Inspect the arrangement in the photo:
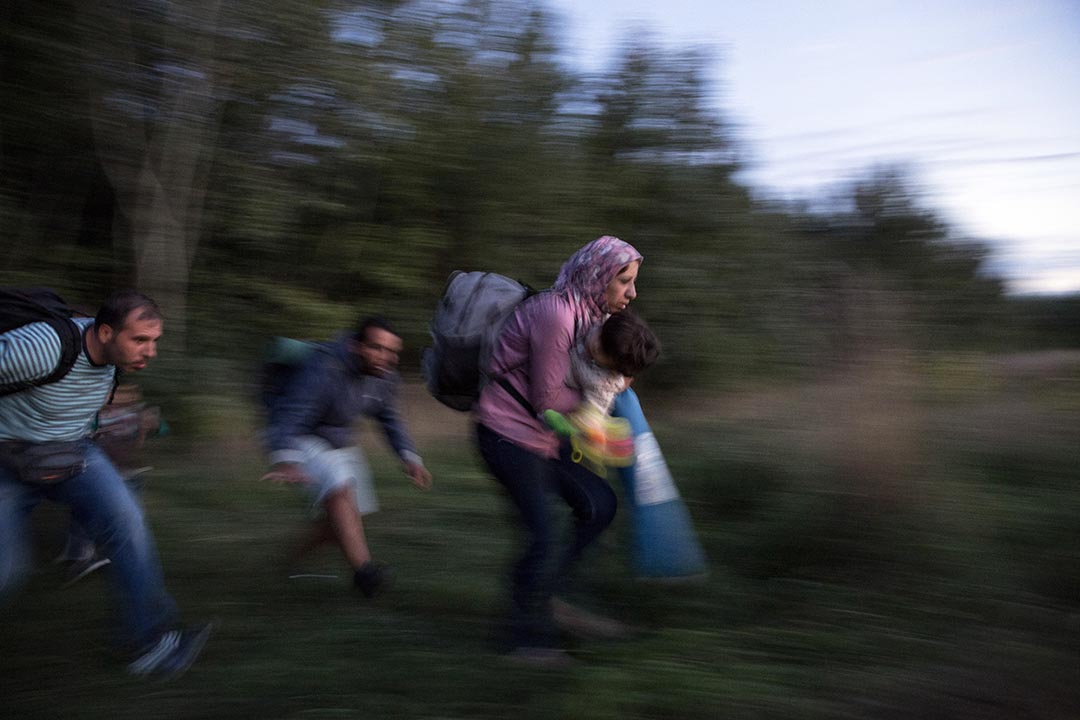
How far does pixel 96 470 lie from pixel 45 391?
0.35 m

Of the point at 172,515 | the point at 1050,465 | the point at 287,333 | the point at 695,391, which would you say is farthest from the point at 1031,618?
the point at 287,333

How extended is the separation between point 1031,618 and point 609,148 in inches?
342

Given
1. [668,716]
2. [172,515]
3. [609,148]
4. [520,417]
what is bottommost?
[172,515]

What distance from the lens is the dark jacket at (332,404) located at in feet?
13.7

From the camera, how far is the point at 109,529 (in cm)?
360

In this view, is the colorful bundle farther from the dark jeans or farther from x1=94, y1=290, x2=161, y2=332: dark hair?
x1=94, y1=290, x2=161, y2=332: dark hair

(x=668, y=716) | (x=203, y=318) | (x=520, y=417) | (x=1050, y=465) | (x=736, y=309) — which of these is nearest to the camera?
(x=668, y=716)

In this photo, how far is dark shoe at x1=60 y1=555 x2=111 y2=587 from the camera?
4.93 m

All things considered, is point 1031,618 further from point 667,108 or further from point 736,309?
point 667,108

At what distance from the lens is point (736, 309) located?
10438 millimetres

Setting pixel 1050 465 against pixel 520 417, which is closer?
pixel 520 417

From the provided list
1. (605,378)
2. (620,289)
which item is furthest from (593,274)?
(605,378)

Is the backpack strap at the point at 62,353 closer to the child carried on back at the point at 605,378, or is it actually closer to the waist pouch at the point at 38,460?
the waist pouch at the point at 38,460

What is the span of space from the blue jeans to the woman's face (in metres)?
1.96
